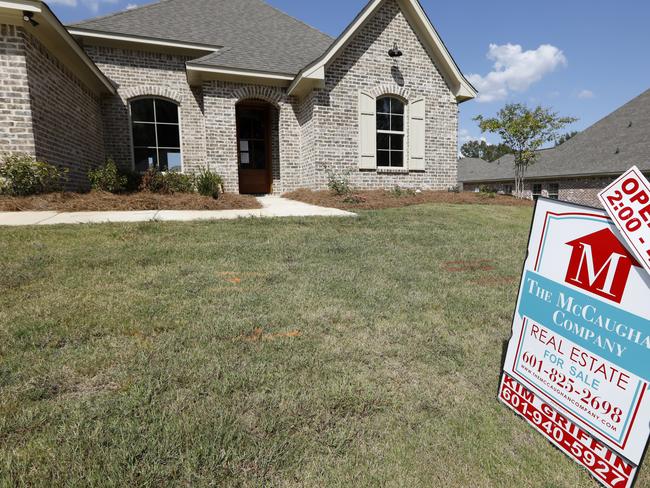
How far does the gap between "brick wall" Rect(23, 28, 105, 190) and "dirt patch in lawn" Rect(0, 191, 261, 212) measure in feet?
3.69

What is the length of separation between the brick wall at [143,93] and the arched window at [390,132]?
590 cm

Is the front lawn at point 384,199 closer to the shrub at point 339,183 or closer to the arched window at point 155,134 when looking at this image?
the shrub at point 339,183

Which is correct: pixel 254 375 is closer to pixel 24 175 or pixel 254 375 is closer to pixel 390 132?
pixel 24 175

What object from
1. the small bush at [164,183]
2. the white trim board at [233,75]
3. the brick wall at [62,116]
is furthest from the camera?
the white trim board at [233,75]

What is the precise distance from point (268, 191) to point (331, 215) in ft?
→ 21.3

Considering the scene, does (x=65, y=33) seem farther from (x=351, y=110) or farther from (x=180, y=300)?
(x=180, y=300)

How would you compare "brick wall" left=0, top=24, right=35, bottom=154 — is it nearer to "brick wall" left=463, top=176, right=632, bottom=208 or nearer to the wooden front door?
the wooden front door

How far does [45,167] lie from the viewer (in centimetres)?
760

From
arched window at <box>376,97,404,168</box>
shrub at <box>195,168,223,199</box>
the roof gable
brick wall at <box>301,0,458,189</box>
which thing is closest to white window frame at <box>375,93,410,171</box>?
arched window at <box>376,97,404,168</box>


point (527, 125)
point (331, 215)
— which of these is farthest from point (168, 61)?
point (527, 125)

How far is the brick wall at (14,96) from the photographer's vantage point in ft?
23.7

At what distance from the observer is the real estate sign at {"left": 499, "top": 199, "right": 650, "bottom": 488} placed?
1.54 m

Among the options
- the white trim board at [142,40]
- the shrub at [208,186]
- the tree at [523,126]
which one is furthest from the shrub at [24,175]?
the tree at [523,126]

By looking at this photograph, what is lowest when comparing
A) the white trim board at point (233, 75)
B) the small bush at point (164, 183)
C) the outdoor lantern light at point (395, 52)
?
the small bush at point (164, 183)
